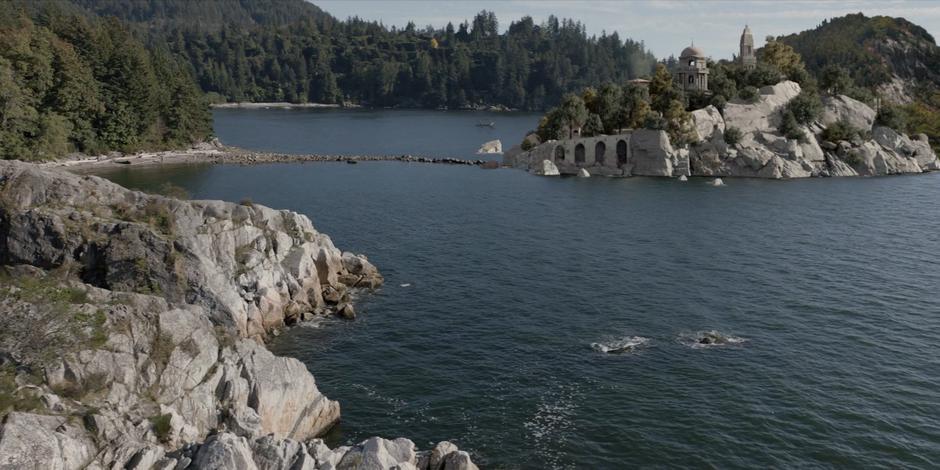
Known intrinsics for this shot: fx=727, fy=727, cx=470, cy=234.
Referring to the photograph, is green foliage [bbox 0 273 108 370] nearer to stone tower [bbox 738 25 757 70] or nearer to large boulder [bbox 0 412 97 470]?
large boulder [bbox 0 412 97 470]

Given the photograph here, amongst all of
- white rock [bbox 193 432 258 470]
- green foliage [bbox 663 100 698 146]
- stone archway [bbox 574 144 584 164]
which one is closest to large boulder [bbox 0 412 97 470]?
white rock [bbox 193 432 258 470]

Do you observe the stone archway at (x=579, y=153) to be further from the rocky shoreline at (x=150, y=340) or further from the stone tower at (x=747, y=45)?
the rocky shoreline at (x=150, y=340)

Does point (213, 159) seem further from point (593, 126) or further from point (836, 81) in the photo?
point (836, 81)

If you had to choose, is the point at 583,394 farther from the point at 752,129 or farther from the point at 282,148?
the point at 282,148

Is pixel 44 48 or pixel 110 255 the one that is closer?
pixel 110 255

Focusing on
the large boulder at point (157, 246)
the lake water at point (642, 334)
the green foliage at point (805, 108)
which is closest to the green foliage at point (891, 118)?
the green foliage at point (805, 108)

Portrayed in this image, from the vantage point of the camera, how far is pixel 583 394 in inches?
1950

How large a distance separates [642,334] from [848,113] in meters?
131

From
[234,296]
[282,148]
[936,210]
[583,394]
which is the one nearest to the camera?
[583,394]

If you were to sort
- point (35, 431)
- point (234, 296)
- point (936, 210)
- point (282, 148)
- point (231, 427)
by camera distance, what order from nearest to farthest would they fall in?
point (35, 431), point (231, 427), point (234, 296), point (936, 210), point (282, 148)

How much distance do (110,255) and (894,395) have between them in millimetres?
55682

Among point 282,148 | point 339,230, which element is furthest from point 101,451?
point 282,148

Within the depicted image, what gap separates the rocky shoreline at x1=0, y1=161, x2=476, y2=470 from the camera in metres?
34.6

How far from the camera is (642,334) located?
6041 cm
